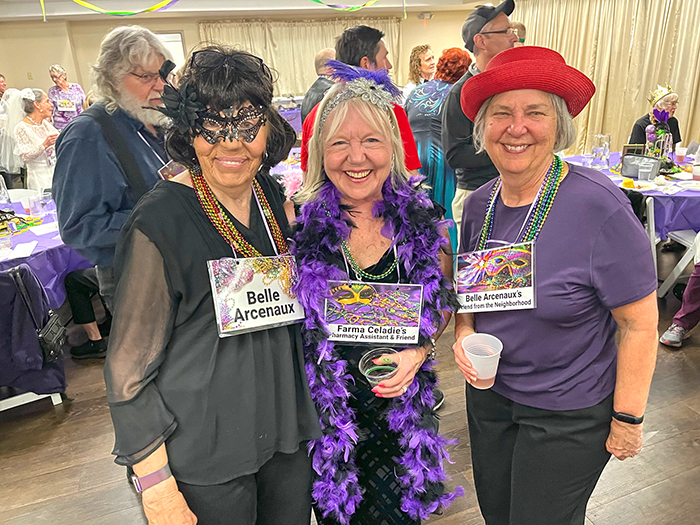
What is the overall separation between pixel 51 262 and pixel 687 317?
415 cm

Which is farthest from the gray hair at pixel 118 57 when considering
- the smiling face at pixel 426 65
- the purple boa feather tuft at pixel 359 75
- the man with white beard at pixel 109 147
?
the smiling face at pixel 426 65

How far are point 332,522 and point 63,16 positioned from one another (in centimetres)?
939

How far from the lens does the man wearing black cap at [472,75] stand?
8.48 ft

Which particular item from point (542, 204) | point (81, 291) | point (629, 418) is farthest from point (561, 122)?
point (81, 291)

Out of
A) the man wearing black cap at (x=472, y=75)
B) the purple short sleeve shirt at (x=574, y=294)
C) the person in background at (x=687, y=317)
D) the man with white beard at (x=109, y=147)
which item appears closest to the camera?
the purple short sleeve shirt at (x=574, y=294)

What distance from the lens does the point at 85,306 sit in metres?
3.28

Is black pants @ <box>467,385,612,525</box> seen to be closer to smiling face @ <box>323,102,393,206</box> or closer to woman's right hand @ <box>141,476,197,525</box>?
smiling face @ <box>323,102,393,206</box>

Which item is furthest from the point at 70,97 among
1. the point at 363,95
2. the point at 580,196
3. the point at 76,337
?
the point at 580,196

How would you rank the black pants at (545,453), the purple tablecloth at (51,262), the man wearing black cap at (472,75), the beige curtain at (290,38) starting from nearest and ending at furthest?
the black pants at (545,453) < the man wearing black cap at (472,75) < the purple tablecloth at (51,262) < the beige curtain at (290,38)

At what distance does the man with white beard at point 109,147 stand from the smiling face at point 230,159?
2.89 ft

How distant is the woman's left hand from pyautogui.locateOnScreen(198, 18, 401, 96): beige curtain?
884 centimetres

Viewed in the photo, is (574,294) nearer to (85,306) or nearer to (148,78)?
(148,78)

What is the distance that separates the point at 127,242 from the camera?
38.6 inches

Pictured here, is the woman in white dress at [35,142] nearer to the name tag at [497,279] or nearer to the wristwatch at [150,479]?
the wristwatch at [150,479]
